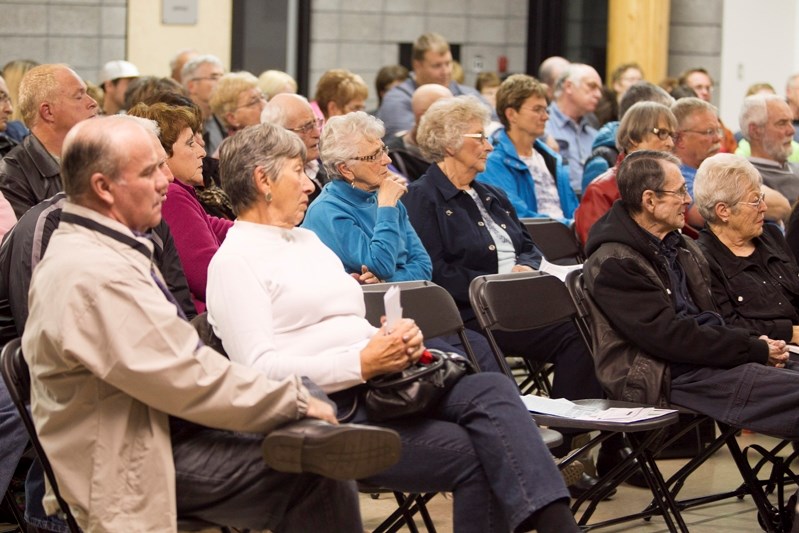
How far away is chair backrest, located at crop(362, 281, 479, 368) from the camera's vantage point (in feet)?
12.1

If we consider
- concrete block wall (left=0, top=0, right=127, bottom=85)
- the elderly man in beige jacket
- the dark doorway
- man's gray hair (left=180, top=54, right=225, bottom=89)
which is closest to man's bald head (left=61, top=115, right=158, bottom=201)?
the elderly man in beige jacket

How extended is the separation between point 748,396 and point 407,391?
4.63ft

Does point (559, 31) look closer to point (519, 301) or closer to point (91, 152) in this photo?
point (519, 301)

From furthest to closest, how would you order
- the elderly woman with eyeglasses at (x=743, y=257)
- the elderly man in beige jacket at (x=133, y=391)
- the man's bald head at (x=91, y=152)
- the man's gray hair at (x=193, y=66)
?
the man's gray hair at (x=193, y=66) → the elderly woman with eyeglasses at (x=743, y=257) → the man's bald head at (x=91, y=152) → the elderly man in beige jacket at (x=133, y=391)

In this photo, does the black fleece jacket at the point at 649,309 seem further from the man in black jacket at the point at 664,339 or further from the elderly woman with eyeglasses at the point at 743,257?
the elderly woman with eyeglasses at the point at 743,257

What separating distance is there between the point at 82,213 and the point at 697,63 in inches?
325

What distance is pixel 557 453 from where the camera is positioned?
14.8 ft

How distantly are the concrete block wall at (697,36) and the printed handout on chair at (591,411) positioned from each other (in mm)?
6871

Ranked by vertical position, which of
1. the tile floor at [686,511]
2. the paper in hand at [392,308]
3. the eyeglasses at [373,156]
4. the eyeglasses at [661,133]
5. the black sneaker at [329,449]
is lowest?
the tile floor at [686,511]

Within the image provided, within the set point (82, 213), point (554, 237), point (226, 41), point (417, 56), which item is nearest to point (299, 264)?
point (82, 213)

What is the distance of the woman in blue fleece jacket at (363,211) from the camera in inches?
172

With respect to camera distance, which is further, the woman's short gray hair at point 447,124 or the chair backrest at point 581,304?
the woman's short gray hair at point 447,124

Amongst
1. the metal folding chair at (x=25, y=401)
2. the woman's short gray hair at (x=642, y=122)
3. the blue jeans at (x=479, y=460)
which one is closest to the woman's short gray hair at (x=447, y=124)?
the woman's short gray hair at (x=642, y=122)

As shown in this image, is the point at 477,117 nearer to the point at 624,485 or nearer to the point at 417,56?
the point at 624,485
